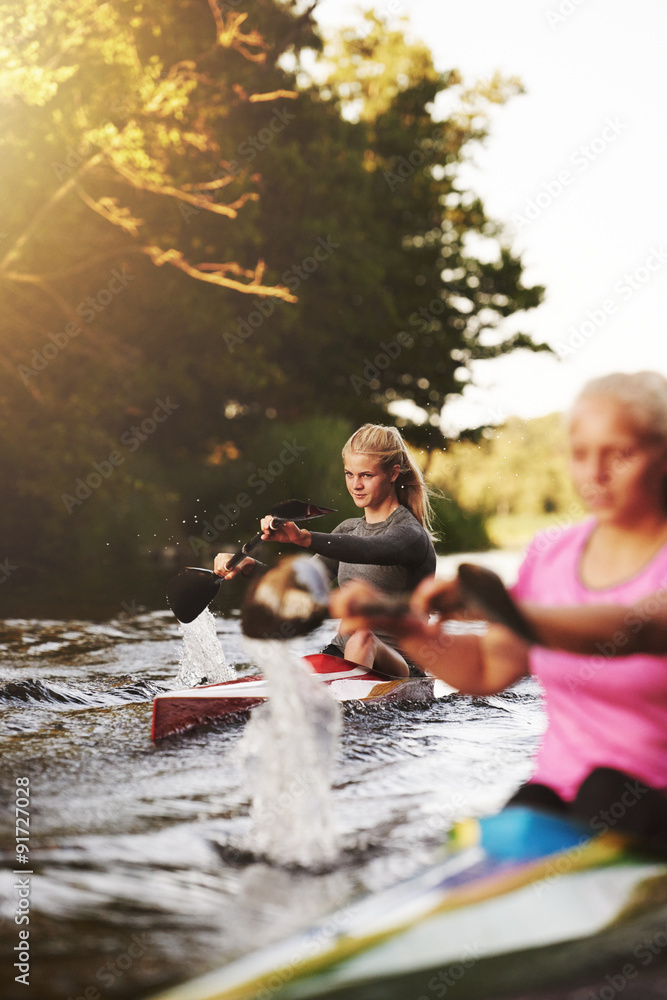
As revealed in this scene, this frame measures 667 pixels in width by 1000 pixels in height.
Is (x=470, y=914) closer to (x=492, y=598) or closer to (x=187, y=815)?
(x=492, y=598)

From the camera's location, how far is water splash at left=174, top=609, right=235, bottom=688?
542 centimetres

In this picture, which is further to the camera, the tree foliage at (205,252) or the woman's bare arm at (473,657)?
the tree foliage at (205,252)

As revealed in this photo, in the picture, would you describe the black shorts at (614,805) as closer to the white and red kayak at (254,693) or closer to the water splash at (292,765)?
the water splash at (292,765)

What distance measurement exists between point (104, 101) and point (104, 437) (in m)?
4.30

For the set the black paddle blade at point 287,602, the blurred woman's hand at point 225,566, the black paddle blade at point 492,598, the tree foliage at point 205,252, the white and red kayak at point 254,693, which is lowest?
the white and red kayak at point 254,693

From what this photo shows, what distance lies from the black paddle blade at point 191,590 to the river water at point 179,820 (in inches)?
18.3

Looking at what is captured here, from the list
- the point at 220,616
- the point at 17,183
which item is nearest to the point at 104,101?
the point at 17,183

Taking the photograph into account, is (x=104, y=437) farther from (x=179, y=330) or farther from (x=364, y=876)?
(x=364, y=876)

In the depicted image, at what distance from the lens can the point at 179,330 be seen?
703 inches

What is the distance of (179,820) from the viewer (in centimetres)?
288

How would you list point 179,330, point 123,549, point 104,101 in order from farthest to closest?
point 179,330 → point 123,549 → point 104,101

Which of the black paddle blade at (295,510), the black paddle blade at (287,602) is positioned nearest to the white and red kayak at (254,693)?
the black paddle blade at (295,510)

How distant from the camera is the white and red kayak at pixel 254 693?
3.87 m

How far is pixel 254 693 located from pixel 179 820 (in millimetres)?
1250
